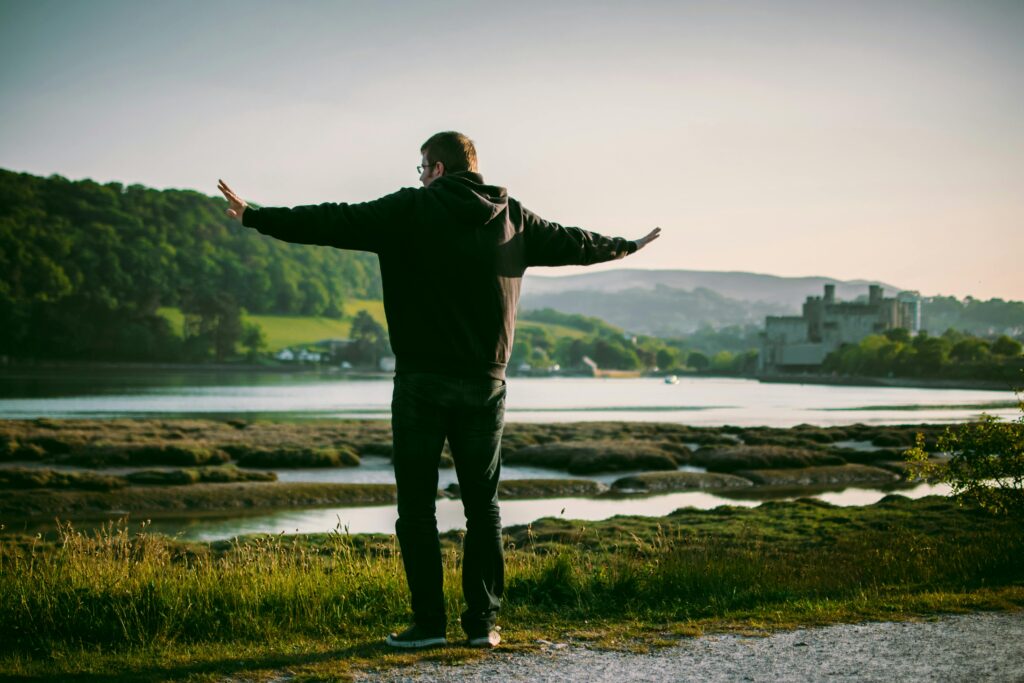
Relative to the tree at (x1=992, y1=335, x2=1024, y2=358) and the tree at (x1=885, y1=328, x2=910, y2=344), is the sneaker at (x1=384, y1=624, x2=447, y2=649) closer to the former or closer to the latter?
the tree at (x1=992, y1=335, x2=1024, y2=358)

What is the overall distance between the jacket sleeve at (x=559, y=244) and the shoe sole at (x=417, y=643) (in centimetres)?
242

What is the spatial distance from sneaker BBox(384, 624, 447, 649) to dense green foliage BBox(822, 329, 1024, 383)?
137574 mm

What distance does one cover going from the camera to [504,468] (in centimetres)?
3938

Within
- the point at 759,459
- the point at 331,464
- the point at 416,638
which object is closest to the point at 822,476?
the point at 759,459

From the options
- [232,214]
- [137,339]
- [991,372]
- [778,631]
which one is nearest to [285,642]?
[232,214]

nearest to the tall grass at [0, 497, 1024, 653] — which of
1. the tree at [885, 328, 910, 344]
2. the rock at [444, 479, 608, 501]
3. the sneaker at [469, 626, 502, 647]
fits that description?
the sneaker at [469, 626, 502, 647]

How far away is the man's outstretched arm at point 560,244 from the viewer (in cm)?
637

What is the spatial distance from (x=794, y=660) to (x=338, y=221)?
11.7 feet

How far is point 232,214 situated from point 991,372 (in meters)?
148

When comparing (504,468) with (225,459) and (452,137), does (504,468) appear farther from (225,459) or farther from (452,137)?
(452,137)

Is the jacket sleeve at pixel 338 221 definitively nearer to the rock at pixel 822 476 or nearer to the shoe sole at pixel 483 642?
the shoe sole at pixel 483 642

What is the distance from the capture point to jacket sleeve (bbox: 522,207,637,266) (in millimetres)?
6371

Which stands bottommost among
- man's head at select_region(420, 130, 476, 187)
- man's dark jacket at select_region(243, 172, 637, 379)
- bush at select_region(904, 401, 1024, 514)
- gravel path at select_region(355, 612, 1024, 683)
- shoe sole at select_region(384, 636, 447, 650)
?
shoe sole at select_region(384, 636, 447, 650)

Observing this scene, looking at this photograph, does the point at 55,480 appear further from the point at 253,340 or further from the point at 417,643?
the point at 253,340
